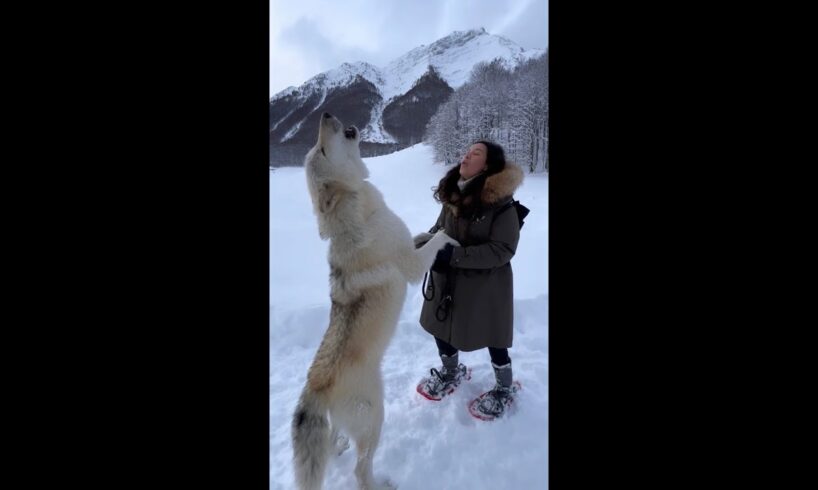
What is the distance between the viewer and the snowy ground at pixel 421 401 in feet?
6.95

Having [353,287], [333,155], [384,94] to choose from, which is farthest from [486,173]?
[384,94]

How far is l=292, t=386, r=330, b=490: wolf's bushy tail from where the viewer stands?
180 cm

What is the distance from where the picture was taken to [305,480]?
1.80 meters

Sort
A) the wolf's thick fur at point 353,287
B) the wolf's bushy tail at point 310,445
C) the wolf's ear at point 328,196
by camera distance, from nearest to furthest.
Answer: the wolf's bushy tail at point 310,445 < the wolf's thick fur at point 353,287 < the wolf's ear at point 328,196

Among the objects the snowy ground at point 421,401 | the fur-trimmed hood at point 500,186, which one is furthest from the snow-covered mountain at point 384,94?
the fur-trimmed hood at point 500,186

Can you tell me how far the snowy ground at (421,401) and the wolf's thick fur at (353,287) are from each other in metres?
0.30

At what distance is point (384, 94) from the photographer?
29.5 feet

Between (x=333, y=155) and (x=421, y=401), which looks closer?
(x=333, y=155)

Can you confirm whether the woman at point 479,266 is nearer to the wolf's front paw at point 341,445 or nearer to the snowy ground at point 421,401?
the snowy ground at point 421,401

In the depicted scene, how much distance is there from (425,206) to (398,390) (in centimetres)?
693

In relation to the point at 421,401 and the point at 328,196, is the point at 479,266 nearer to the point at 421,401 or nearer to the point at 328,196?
the point at 328,196

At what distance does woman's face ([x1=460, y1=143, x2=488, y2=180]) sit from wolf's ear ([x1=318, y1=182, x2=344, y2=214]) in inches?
36.5

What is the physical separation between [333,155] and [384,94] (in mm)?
7698

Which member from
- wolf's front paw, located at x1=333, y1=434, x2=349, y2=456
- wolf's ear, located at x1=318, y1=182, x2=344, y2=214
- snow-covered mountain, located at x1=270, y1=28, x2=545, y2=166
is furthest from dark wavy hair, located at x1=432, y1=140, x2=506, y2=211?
wolf's front paw, located at x1=333, y1=434, x2=349, y2=456
